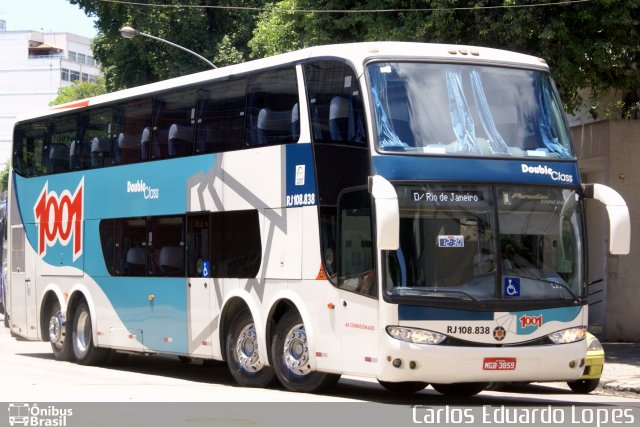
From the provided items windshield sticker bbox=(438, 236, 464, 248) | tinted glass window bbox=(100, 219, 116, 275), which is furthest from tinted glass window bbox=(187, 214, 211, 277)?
windshield sticker bbox=(438, 236, 464, 248)

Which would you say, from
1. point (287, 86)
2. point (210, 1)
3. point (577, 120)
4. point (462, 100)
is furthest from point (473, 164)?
point (210, 1)

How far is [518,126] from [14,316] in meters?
11.9

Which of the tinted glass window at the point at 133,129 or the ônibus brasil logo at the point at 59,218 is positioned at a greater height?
the tinted glass window at the point at 133,129

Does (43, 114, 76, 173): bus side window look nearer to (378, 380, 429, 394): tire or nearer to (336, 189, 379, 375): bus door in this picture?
(378, 380, 429, 394): tire

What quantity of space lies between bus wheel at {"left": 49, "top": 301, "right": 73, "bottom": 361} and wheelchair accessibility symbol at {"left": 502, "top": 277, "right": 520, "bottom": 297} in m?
9.50

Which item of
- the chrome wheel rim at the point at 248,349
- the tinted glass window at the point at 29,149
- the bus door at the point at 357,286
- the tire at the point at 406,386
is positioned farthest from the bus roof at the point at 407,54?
the tinted glass window at the point at 29,149

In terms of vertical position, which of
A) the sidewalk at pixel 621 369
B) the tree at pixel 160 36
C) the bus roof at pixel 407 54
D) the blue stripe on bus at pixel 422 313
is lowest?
the sidewalk at pixel 621 369

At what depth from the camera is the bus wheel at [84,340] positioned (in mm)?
19875

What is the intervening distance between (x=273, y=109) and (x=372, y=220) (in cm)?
269

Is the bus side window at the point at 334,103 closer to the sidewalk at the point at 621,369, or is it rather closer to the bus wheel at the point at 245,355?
the bus wheel at the point at 245,355

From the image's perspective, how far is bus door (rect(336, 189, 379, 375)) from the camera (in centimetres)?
1328

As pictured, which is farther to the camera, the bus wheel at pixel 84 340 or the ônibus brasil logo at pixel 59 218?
the ônibus brasil logo at pixel 59 218

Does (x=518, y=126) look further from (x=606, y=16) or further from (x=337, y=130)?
(x=606, y=16)

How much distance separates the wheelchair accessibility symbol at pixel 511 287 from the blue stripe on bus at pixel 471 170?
109 centimetres
